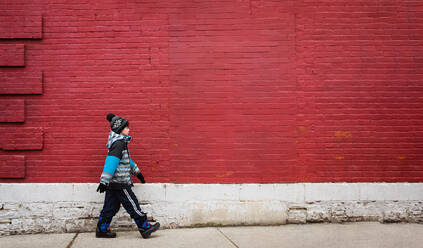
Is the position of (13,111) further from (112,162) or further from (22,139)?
(112,162)

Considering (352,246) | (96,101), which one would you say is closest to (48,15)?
(96,101)

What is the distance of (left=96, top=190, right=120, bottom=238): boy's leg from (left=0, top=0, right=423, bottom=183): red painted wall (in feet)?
2.21

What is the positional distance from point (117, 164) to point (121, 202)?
589 mm

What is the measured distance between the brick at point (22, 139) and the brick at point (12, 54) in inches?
41.6

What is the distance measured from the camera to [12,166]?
5797 millimetres

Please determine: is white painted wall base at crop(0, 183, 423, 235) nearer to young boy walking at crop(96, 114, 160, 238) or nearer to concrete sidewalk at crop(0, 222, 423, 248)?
concrete sidewalk at crop(0, 222, 423, 248)

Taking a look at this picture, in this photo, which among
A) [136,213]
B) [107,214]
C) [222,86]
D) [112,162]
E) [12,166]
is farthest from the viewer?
[222,86]

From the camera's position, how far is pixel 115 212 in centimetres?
→ 541

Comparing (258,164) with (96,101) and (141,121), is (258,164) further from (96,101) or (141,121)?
(96,101)

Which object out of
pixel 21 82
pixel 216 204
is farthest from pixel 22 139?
pixel 216 204

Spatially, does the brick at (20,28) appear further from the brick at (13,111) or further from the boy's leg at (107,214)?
the boy's leg at (107,214)

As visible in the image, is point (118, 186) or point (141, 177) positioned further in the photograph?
point (141, 177)

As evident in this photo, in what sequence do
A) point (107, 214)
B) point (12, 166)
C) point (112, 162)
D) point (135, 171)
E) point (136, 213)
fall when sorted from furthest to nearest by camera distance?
1. point (12, 166)
2. point (135, 171)
3. point (107, 214)
4. point (136, 213)
5. point (112, 162)

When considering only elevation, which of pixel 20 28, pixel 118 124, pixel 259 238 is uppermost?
pixel 20 28
